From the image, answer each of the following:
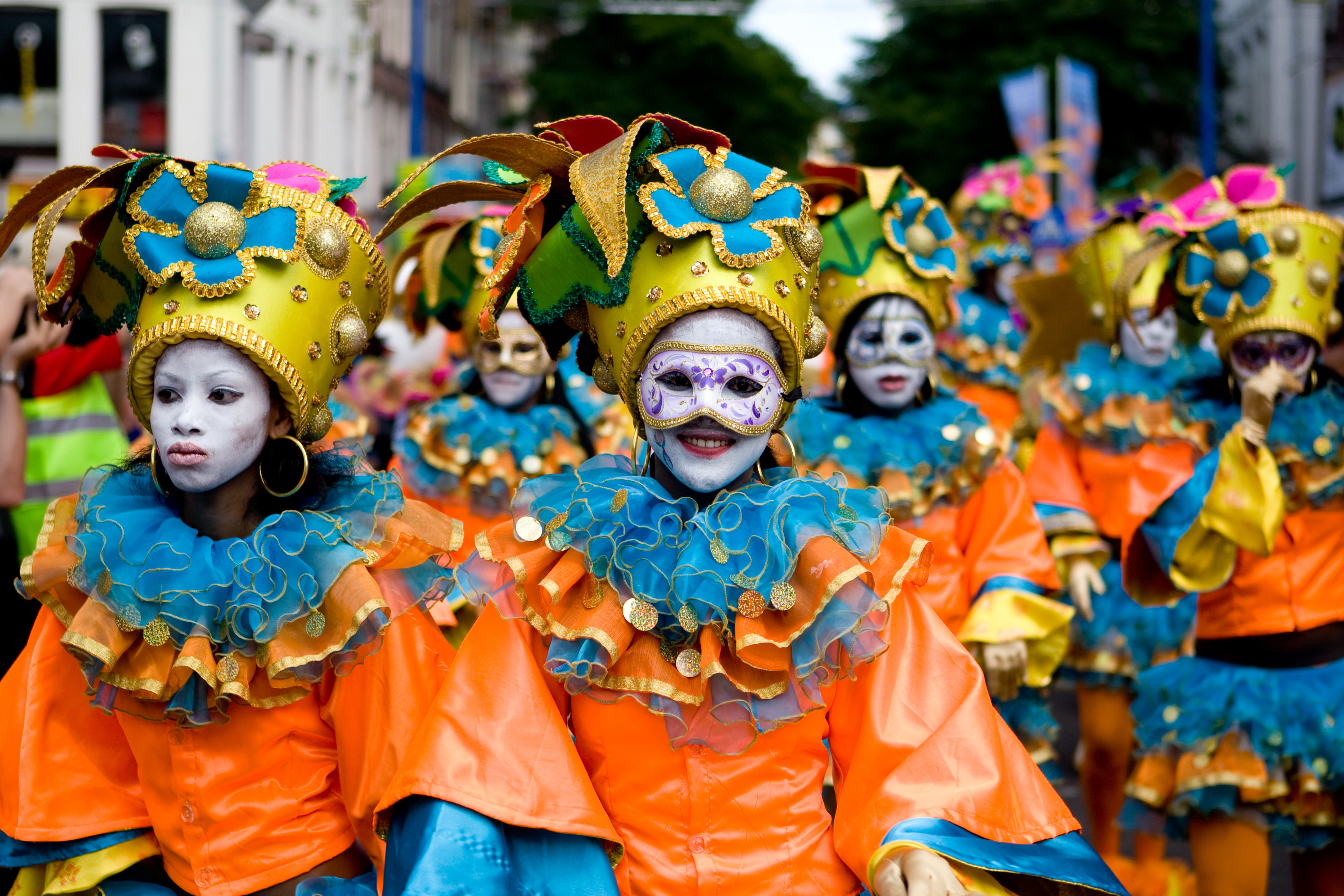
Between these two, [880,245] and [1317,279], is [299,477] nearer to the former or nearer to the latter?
[880,245]

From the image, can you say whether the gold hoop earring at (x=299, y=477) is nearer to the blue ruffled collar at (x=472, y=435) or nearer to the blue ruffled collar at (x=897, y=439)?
the blue ruffled collar at (x=897, y=439)

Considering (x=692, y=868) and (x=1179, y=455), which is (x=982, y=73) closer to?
(x=1179, y=455)

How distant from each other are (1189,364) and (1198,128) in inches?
958

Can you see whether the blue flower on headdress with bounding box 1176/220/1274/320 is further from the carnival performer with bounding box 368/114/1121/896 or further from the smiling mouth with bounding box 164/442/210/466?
the smiling mouth with bounding box 164/442/210/466

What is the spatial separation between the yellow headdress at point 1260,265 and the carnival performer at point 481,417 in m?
2.25

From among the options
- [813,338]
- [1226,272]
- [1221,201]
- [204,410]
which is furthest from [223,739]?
[1221,201]

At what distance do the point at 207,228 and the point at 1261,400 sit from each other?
9.77 ft

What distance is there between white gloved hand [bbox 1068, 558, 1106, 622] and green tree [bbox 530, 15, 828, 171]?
23.1 meters

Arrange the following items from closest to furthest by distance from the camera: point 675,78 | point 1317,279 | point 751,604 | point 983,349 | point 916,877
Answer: point 916,877 → point 751,604 → point 1317,279 → point 983,349 → point 675,78

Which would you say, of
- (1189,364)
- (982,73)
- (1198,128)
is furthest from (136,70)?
(1189,364)

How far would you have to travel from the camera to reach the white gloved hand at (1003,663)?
4227 mm

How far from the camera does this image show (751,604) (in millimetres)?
2686

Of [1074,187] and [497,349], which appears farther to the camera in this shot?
[1074,187]

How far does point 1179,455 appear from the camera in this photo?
5.23 meters
